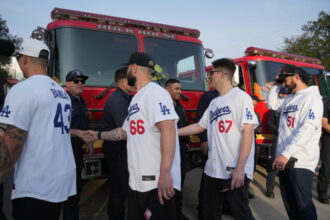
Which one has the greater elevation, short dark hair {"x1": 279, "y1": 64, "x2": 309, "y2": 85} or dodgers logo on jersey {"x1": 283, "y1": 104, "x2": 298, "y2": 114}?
short dark hair {"x1": 279, "y1": 64, "x2": 309, "y2": 85}

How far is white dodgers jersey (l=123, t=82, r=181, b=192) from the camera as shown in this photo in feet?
6.55

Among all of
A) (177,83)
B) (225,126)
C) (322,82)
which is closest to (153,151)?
(225,126)

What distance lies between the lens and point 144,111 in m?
2.05

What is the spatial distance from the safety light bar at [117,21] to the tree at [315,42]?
818 inches

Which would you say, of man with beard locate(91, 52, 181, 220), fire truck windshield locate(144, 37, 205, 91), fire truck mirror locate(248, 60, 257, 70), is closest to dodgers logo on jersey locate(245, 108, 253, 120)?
man with beard locate(91, 52, 181, 220)

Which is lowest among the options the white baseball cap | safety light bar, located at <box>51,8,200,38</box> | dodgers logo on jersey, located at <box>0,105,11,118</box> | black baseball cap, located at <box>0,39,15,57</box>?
dodgers logo on jersey, located at <box>0,105,11,118</box>

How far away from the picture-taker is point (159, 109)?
6.52 feet

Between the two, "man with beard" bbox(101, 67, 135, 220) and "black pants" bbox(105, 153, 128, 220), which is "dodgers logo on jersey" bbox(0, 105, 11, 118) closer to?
"man with beard" bbox(101, 67, 135, 220)

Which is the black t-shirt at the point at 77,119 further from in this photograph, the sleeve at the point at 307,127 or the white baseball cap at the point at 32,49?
the sleeve at the point at 307,127

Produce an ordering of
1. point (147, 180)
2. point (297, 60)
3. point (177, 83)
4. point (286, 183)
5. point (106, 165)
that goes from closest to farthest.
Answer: point (147, 180) < point (286, 183) < point (106, 165) < point (177, 83) < point (297, 60)

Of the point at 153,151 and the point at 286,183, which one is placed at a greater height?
the point at 153,151

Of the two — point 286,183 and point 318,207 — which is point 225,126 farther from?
point 318,207

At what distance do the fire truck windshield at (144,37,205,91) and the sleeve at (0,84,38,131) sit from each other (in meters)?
2.71

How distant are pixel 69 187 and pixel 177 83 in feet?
7.60
